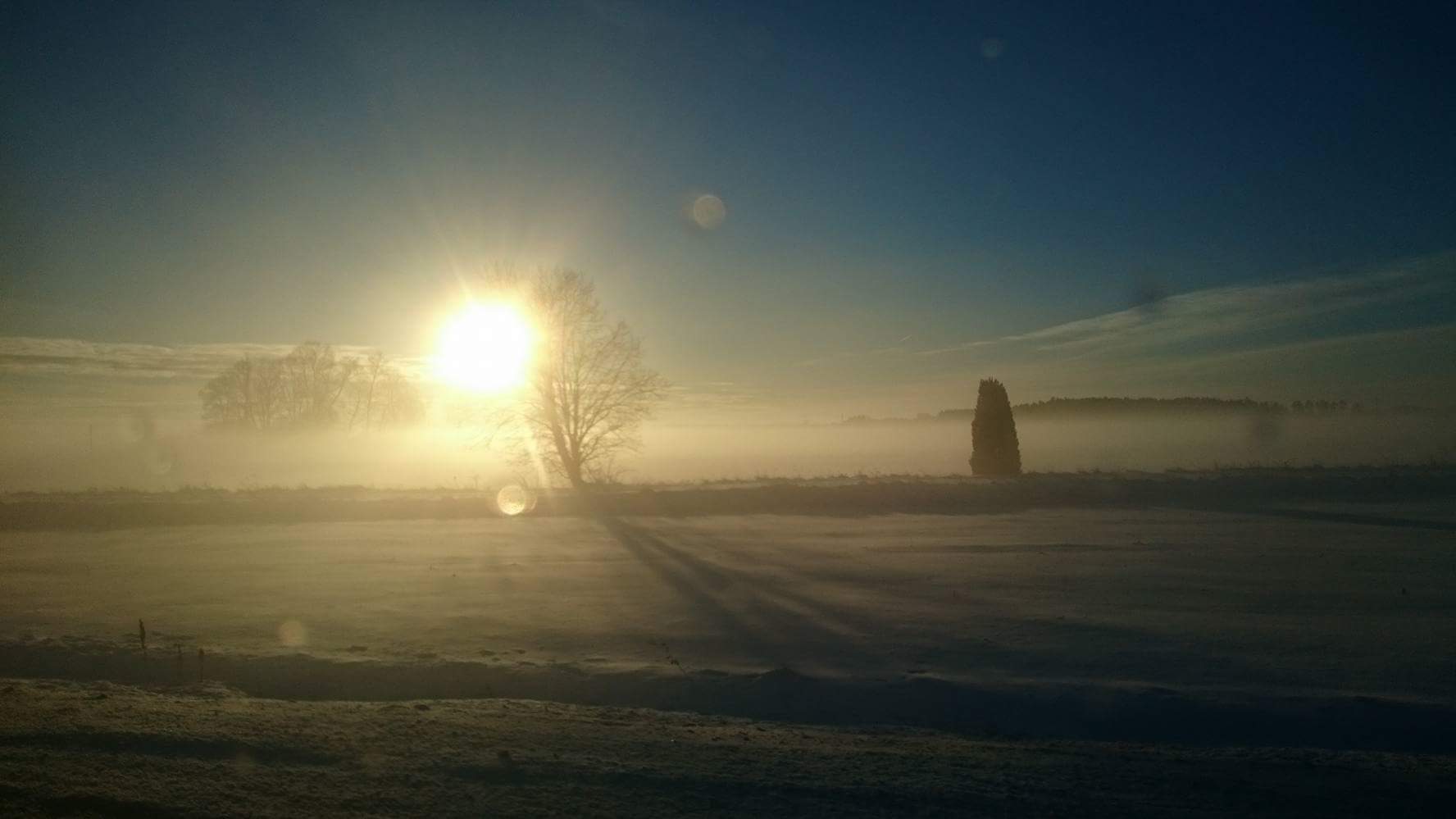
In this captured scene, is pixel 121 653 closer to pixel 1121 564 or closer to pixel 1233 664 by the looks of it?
pixel 1233 664

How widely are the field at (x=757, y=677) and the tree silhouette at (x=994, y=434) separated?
1461 centimetres

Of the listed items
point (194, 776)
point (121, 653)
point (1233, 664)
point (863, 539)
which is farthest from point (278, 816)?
point (863, 539)

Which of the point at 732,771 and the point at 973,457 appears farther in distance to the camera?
the point at 973,457

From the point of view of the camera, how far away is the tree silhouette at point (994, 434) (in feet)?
103

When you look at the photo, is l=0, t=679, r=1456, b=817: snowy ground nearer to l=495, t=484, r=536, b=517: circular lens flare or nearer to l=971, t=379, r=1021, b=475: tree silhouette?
l=495, t=484, r=536, b=517: circular lens flare

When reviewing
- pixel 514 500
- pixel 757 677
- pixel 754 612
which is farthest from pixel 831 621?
pixel 514 500

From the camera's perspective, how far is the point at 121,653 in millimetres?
8867

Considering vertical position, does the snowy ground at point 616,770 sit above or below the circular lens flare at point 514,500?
below

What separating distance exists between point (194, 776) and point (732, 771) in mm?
3271

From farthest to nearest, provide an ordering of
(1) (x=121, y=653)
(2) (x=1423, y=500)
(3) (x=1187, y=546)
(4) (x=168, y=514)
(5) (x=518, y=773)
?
(4) (x=168, y=514), (2) (x=1423, y=500), (3) (x=1187, y=546), (1) (x=121, y=653), (5) (x=518, y=773)

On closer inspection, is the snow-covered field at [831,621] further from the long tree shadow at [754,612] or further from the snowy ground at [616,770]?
the snowy ground at [616,770]

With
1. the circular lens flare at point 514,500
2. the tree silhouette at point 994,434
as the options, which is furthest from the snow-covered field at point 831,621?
the tree silhouette at point 994,434

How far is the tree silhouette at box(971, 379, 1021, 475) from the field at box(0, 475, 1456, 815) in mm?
14614

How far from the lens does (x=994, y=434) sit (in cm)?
3170
